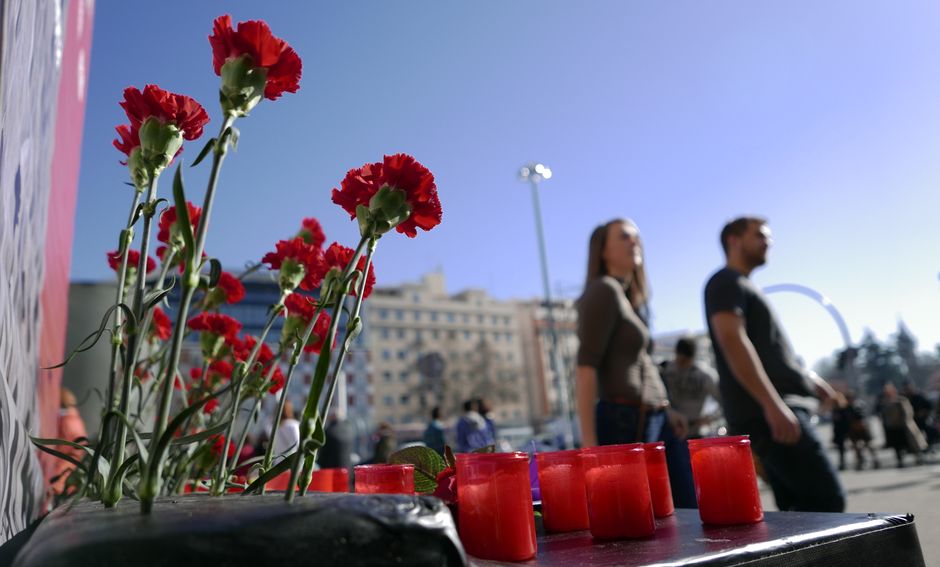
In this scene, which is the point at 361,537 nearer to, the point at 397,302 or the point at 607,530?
the point at 607,530

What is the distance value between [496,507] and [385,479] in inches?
7.7

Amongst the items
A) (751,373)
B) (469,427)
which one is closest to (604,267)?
(751,373)

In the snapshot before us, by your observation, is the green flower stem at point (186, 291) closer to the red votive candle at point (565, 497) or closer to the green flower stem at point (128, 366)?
the green flower stem at point (128, 366)

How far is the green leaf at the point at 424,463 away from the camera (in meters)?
Result: 1.14

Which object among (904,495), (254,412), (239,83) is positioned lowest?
(904,495)

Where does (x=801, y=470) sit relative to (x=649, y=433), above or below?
below

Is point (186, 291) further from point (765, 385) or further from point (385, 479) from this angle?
point (765, 385)

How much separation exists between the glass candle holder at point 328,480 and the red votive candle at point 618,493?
60 cm

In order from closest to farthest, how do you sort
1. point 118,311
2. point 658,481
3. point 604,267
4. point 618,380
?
point 118,311 < point 658,481 < point 618,380 < point 604,267

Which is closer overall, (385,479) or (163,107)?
(163,107)

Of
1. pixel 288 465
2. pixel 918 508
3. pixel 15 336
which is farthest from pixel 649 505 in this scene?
pixel 918 508

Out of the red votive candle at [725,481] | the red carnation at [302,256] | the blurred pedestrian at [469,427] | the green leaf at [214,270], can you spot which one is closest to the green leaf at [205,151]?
the green leaf at [214,270]

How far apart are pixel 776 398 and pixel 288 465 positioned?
2087mm

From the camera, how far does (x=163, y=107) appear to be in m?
0.84
